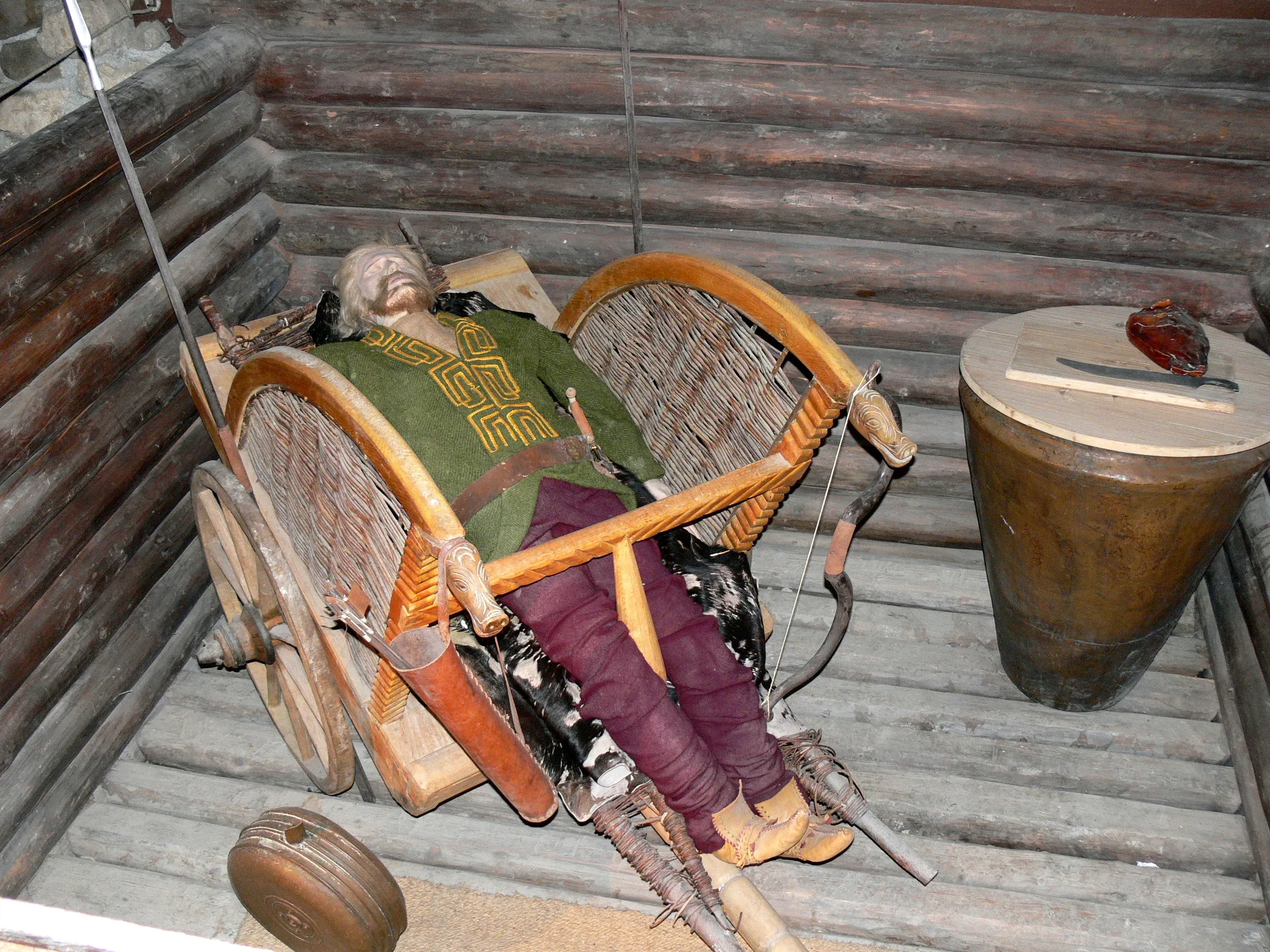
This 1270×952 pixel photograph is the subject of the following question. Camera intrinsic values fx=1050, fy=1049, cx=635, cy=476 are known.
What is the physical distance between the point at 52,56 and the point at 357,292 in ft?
4.92

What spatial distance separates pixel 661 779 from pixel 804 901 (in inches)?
28.5

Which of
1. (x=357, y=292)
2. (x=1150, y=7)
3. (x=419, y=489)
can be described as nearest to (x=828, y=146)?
(x=1150, y=7)

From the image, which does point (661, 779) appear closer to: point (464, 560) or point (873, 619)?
point (464, 560)

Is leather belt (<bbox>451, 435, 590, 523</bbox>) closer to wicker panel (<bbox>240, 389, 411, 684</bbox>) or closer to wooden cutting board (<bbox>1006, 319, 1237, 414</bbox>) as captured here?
wicker panel (<bbox>240, 389, 411, 684</bbox>)

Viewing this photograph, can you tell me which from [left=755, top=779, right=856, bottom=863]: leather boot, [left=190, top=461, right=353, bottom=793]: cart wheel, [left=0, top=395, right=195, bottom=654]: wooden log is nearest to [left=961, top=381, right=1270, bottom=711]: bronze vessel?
[left=755, top=779, right=856, bottom=863]: leather boot

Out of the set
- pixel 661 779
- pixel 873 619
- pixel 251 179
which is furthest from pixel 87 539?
pixel 873 619

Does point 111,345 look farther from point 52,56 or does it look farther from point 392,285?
point 52,56

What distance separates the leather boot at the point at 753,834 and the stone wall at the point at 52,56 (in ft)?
9.62

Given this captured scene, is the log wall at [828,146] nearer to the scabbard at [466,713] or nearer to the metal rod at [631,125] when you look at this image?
the metal rod at [631,125]

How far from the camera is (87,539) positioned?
9.80ft

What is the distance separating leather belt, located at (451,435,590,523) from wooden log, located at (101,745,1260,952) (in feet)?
3.22

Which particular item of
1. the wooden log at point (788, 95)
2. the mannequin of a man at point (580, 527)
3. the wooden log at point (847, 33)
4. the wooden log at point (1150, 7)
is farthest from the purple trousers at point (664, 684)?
the wooden log at point (1150, 7)

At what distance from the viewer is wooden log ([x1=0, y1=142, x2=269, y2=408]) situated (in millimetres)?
2635

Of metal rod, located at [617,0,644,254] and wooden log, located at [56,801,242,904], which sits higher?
metal rod, located at [617,0,644,254]
